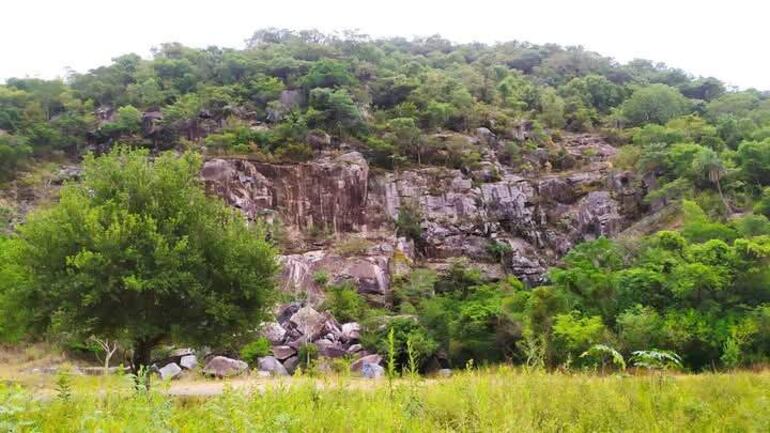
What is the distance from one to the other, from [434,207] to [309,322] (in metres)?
19.2

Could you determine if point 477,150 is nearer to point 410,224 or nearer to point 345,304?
point 410,224

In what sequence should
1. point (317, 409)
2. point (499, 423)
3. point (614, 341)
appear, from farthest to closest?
point (614, 341)
point (317, 409)
point (499, 423)

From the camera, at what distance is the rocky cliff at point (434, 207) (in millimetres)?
42938

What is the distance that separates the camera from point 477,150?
5112 centimetres

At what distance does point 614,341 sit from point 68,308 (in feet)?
57.9

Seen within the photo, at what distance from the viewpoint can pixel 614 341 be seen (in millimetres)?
20750

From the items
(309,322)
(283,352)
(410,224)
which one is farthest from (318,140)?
(283,352)

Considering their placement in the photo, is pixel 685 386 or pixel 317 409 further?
pixel 685 386

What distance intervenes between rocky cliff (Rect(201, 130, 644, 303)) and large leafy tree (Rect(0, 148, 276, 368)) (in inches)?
932

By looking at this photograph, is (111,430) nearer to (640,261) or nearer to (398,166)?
(640,261)

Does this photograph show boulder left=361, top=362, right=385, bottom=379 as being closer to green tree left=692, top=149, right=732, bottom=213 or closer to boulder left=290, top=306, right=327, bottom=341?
boulder left=290, top=306, right=327, bottom=341

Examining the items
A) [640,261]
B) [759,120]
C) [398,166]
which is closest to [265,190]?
[398,166]

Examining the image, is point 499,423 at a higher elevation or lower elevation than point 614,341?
higher

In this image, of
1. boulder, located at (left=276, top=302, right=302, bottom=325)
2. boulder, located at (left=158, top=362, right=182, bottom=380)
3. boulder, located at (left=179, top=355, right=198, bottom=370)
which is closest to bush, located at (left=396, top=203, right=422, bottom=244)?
boulder, located at (left=276, top=302, right=302, bottom=325)
